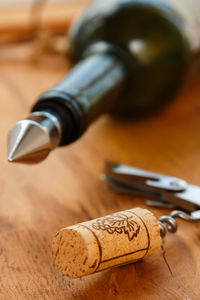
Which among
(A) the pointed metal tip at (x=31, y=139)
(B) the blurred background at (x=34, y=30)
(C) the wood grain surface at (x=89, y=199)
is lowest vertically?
(C) the wood grain surface at (x=89, y=199)


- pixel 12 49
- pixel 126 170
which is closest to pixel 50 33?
pixel 12 49

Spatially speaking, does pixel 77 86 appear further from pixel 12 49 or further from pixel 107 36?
pixel 12 49

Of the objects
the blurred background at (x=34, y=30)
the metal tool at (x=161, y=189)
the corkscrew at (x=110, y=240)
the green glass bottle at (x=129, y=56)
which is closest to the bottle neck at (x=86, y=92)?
the green glass bottle at (x=129, y=56)

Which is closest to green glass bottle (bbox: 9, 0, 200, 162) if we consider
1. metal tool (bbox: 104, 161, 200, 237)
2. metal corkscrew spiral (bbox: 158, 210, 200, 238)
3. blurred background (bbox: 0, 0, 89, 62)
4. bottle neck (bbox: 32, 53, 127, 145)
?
bottle neck (bbox: 32, 53, 127, 145)

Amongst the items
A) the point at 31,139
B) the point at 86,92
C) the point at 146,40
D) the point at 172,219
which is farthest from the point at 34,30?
the point at 172,219

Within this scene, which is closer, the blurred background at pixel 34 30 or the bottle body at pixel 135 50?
the bottle body at pixel 135 50

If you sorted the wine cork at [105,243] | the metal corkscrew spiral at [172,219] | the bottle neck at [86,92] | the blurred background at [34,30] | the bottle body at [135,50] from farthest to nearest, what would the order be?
the blurred background at [34,30], the bottle body at [135,50], the bottle neck at [86,92], the metal corkscrew spiral at [172,219], the wine cork at [105,243]

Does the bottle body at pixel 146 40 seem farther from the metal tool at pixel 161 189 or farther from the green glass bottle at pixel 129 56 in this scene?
the metal tool at pixel 161 189
